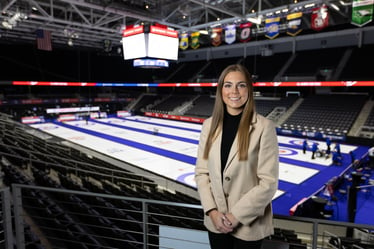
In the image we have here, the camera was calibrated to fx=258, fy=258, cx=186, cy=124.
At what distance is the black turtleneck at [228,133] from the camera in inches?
63.9

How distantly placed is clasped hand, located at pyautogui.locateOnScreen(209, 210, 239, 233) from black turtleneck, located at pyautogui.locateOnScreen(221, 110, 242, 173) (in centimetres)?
28

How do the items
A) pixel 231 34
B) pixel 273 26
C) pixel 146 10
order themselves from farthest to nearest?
pixel 231 34
pixel 273 26
pixel 146 10

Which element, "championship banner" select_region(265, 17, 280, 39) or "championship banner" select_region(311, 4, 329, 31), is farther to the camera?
"championship banner" select_region(265, 17, 280, 39)

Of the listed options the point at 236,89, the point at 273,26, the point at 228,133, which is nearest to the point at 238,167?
the point at 228,133

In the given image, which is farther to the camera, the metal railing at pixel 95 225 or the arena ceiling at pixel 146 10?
the arena ceiling at pixel 146 10

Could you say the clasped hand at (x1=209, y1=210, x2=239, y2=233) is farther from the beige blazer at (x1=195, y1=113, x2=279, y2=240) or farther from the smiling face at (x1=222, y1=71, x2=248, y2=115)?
the smiling face at (x1=222, y1=71, x2=248, y2=115)

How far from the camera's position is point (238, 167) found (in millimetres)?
1537

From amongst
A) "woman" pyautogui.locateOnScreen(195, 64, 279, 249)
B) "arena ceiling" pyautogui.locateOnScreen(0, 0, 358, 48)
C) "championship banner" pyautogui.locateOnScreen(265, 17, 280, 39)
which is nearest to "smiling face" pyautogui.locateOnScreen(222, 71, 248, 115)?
"woman" pyautogui.locateOnScreen(195, 64, 279, 249)

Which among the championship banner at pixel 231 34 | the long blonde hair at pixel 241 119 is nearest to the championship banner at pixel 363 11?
the championship banner at pixel 231 34

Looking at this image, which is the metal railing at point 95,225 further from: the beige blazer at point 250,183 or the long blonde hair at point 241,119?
the long blonde hair at point 241,119

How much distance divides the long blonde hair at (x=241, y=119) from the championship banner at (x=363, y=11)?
35.9 ft

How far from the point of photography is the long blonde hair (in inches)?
60.4

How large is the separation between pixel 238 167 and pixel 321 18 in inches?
529

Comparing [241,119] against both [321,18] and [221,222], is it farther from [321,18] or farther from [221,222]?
[321,18]
